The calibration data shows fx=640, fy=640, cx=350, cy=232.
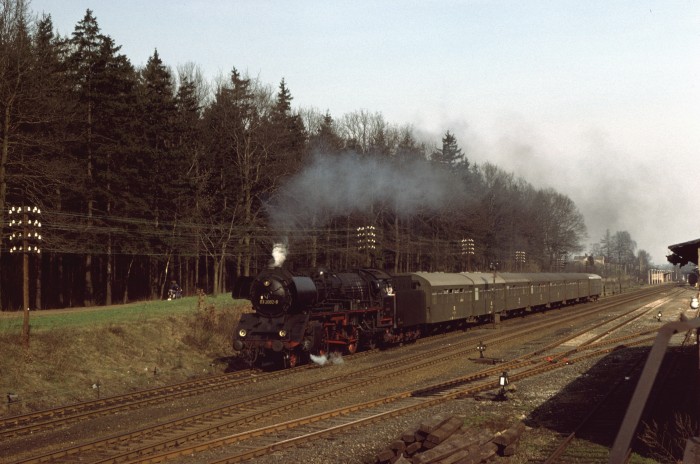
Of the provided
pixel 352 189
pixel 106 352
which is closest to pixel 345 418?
pixel 106 352

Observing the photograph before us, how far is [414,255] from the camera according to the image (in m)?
71.0

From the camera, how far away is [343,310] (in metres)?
25.1

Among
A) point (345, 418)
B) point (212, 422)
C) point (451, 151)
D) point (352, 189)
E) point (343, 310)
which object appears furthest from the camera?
point (451, 151)

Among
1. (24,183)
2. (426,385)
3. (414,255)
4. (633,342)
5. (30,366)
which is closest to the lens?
(426,385)

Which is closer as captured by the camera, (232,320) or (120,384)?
(120,384)

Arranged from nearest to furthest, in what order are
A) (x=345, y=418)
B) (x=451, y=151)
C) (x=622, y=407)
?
(x=345, y=418) → (x=622, y=407) → (x=451, y=151)

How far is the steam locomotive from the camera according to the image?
74.4 feet

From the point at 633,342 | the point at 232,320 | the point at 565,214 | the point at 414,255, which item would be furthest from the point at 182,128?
the point at 565,214

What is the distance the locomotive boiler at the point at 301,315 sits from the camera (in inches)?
889

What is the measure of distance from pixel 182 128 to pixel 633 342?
121ft

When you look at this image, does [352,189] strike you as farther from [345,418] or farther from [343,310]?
[345,418]

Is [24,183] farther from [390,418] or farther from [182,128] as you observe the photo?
[390,418]

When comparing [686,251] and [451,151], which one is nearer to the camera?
[686,251]

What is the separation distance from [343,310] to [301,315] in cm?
278
